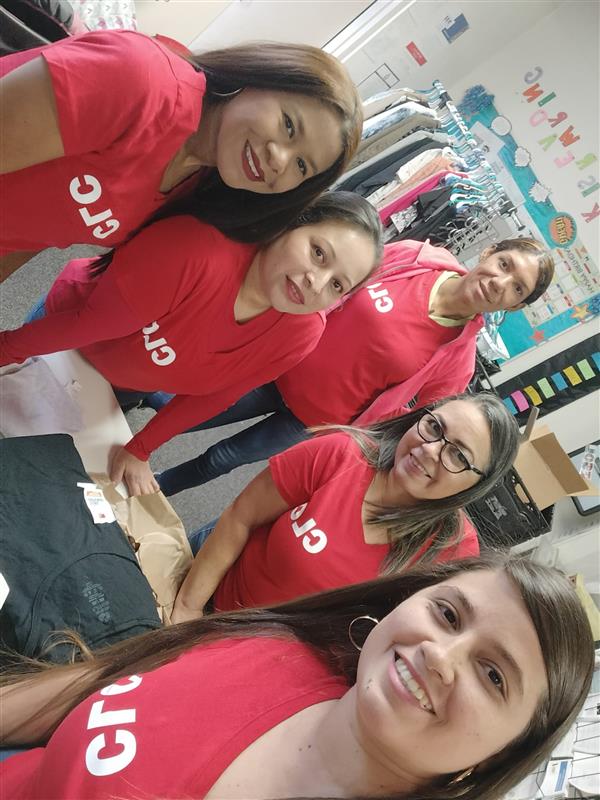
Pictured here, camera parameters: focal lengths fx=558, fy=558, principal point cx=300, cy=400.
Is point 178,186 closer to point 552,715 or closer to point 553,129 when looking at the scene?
point 552,715

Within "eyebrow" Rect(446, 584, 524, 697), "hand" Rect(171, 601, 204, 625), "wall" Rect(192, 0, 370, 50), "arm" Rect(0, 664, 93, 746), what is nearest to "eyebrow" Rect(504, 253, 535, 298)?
"eyebrow" Rect(446, 584, 524, 697)

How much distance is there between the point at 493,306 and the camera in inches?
72.0

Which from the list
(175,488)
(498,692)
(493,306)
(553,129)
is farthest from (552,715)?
(553,129)

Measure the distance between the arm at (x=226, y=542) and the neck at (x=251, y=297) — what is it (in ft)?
1.28

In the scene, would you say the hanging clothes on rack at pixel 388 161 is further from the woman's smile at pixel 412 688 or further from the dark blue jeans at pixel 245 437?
the woman's smile at pixel 412 688

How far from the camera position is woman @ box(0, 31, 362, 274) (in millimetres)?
855

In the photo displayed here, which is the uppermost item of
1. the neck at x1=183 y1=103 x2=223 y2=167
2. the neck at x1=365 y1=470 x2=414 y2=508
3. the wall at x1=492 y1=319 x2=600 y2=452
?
the neck at x1=183 y1=103 x2=223 y2=167

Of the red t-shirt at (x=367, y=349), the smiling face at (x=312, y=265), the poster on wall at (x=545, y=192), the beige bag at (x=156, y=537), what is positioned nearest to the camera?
the smiling face at (x=312, y=265)

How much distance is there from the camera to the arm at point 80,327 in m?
1.14

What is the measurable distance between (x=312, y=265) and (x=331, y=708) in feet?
2.79

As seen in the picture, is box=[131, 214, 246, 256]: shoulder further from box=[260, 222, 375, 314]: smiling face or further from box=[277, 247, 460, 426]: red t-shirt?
box=[277, 247, 460, 426]: red t-shirt

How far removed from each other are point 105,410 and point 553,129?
3.19m

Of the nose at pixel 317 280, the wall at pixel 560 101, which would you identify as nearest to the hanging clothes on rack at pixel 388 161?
the wall at pixel 560 101

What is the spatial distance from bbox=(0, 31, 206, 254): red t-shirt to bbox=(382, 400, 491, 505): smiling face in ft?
2.60
